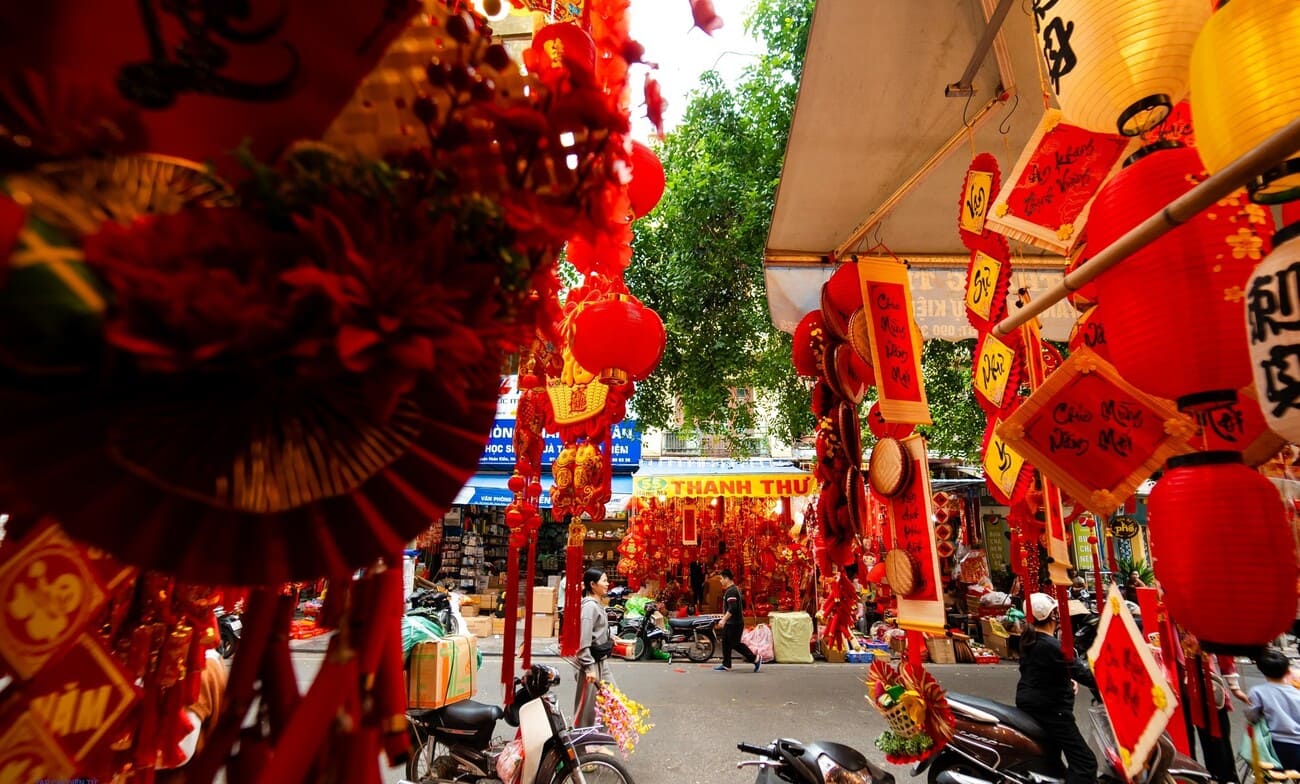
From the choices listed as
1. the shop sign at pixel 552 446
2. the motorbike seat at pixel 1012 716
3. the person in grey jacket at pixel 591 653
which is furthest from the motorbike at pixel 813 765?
the shop sign at pixel 552 446

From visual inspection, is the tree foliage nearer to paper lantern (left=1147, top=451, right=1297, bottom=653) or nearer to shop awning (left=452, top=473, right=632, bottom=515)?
shop awning (left=452, top=473, right=632, bottom=515)

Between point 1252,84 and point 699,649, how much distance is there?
9488 millimetres

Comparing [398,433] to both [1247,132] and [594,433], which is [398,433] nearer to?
[1247,132]

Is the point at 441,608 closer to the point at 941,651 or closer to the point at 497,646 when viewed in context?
the point at 497,646

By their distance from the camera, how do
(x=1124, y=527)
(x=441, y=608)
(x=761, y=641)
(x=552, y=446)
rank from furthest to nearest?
(x=1124, y=527), (x=761, y=641), (x=552, y=446), (x=441, y=608)

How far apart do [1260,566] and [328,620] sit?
186cm

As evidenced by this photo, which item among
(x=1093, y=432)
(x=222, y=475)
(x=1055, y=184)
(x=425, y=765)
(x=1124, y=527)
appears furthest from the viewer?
(x=1124, y=527)

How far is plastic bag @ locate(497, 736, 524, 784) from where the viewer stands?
369cm

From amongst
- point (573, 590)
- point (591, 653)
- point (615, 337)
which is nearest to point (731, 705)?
point (591, 653)

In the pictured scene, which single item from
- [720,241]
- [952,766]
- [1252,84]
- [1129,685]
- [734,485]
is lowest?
[952,766]

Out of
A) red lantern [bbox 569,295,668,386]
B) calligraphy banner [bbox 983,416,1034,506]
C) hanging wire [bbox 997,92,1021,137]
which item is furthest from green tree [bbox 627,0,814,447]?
red lantern [bbox 569,295,668,386]

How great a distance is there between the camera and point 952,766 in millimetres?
3480

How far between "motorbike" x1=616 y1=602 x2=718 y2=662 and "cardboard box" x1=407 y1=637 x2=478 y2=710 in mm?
6307

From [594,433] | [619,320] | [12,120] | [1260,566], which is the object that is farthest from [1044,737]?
[12,120]
